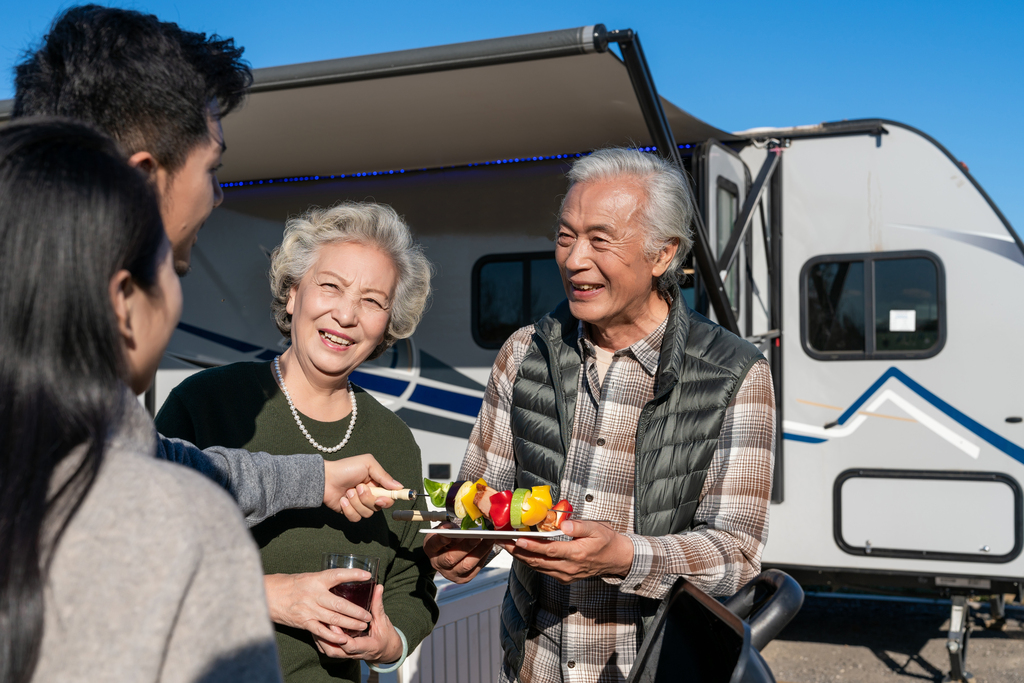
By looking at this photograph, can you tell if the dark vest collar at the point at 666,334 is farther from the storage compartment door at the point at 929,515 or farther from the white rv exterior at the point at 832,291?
the storage compartment door at the point at 929,515

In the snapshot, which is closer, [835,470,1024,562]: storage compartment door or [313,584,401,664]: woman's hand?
[313,584,401,664]: woman's hand

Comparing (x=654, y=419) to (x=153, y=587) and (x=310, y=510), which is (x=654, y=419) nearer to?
(x=310, y=510)

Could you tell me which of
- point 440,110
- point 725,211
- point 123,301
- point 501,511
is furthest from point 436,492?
point 725,211

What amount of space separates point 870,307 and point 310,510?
3.96m

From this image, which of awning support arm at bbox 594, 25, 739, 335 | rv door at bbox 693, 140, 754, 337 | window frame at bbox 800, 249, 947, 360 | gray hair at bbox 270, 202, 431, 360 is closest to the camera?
gray hair at bbox 270, 202, 431, 360

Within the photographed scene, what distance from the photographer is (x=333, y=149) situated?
5047 millimetres

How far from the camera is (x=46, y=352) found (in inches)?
28.1

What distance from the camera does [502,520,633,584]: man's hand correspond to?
162 cm

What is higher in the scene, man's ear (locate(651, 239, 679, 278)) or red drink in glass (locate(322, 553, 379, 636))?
man's ear (locate(651, 239, 679, 278))

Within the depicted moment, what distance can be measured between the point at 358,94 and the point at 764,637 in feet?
11.3

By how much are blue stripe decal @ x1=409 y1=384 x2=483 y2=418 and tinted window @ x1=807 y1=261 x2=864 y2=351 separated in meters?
2.19

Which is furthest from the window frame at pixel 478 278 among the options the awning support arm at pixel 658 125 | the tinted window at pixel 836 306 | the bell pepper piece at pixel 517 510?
the bell pepper piece at pixel 517 510

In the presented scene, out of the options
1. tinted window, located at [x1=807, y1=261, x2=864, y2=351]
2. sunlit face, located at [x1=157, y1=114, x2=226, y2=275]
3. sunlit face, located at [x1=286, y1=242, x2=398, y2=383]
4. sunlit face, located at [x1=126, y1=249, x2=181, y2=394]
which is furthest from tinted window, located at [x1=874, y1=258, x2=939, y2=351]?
sunlit face, located at [x1=126, y1=249, x2=181, y2=394]

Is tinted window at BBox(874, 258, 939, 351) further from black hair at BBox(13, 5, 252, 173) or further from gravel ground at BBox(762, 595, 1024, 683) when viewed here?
black hair at BBox(13, 5, 252, 173)
